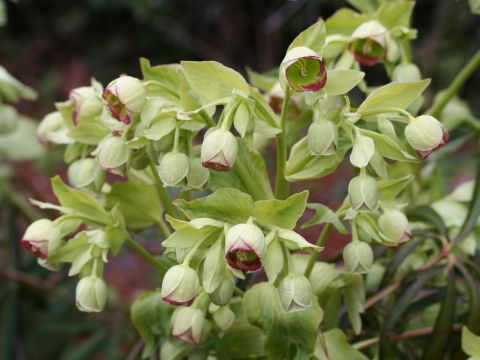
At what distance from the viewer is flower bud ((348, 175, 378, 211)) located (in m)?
0.49

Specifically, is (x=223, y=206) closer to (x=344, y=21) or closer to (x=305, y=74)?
(x=305, y=74)

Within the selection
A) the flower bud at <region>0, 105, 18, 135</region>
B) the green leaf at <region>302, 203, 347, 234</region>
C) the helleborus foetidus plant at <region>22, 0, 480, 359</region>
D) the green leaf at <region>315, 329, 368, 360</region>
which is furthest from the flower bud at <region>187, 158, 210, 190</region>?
the flower bud at <region>0, 105, 18, 135</region>

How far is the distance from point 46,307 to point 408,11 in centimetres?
97

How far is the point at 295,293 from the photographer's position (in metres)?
0.47

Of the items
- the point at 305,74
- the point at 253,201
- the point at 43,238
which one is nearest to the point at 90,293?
the point at 43,238

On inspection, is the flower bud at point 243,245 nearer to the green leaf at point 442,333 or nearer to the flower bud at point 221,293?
the flower bud at point 221,293

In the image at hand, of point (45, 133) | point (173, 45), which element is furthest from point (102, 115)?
point (173, 45)

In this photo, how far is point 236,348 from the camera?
1.93 feet

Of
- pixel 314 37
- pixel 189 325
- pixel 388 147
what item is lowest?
pixel 189 325

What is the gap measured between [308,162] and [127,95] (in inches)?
8.1

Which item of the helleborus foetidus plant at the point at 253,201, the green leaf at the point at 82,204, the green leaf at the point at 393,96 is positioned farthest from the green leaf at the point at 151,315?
the green leaf at the point at 393,96

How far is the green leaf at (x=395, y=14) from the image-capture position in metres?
0.69

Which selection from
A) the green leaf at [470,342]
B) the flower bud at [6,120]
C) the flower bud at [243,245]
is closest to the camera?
the flower bud at [243,245]

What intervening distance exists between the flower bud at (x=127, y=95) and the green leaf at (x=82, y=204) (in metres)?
0.12
